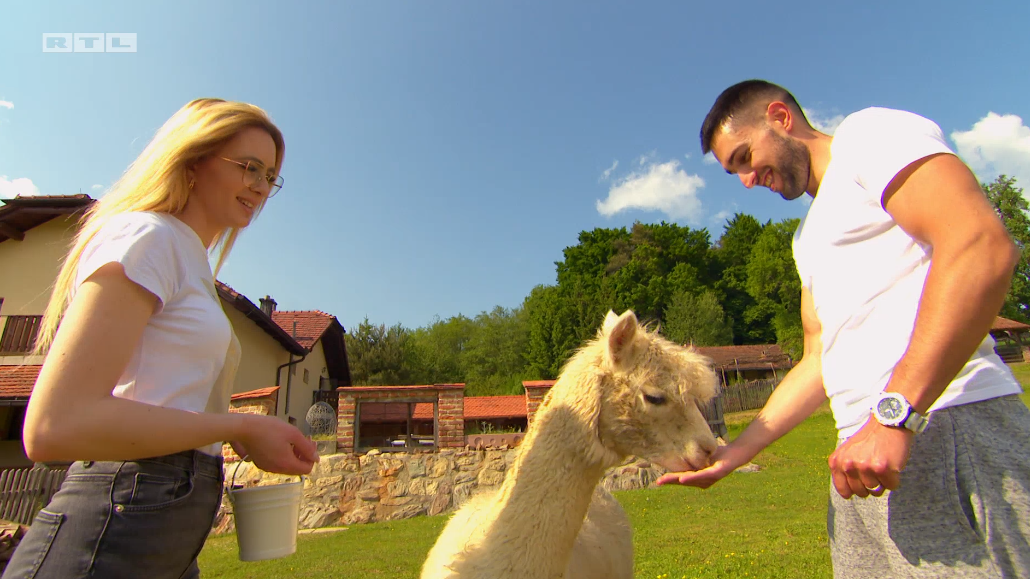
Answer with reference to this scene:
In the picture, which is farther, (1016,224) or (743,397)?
(1016,224)

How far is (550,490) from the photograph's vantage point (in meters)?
2.40

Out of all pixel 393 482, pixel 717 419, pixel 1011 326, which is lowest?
pixel 393 482

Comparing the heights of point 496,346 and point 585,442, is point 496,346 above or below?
above

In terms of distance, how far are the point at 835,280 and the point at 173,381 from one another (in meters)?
1.72

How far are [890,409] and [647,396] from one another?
1.26 meters

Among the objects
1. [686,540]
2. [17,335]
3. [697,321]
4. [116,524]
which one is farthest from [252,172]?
[697,321]

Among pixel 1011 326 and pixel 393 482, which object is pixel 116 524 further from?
pixel 1011 326

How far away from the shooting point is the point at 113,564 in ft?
3.66

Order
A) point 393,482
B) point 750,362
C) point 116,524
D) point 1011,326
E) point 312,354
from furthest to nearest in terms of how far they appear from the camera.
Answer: point 750,362 → point 1011,326 → point 312,354 → point 393,482 → point 116,524

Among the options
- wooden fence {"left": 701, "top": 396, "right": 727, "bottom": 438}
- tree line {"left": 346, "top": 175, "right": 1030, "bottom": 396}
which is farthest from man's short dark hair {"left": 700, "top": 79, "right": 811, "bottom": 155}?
tree line {"left": 346, "top": 175, "right": 1030, "bottom": 396}

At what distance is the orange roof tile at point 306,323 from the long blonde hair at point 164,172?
895 inches

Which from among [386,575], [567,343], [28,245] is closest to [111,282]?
[386,575]

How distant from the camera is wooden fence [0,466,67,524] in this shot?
413 inches

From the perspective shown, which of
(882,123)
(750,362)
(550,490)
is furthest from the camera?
(750,362)
